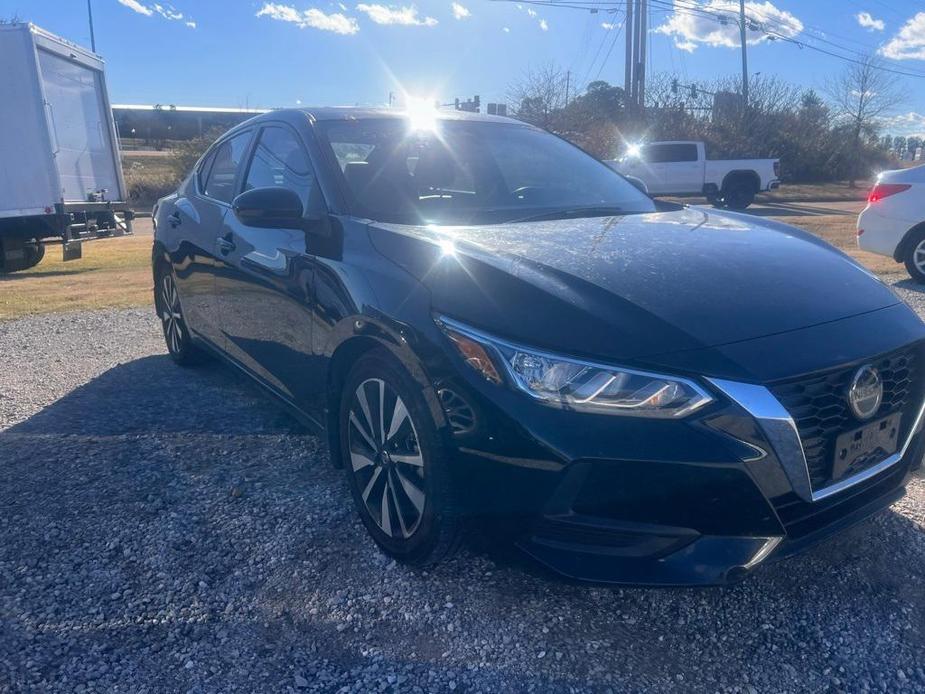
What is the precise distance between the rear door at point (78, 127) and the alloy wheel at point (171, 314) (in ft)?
23.4

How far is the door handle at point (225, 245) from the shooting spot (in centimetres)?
405

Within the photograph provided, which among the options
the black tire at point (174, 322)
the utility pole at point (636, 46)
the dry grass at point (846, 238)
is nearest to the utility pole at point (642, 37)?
the utility pole at point (636, 46)

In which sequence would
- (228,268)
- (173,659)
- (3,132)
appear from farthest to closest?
(3,132), (228,268), (173,659)

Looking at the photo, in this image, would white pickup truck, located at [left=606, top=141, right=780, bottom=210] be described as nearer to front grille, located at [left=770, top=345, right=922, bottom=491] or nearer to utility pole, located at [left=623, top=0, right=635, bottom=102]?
utility pole, located at [left=623, top=0, right=635, bottom=102]

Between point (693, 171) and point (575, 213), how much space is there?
22.3m

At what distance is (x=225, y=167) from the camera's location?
15.1ft

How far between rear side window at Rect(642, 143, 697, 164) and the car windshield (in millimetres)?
21235

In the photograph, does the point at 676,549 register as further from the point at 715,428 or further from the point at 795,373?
the point at 795,373

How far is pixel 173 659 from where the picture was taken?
7.89 feet

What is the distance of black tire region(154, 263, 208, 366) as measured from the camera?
5.29 meters

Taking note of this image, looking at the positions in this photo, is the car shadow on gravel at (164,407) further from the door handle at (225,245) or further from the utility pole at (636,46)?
the utility pole at (636,46)

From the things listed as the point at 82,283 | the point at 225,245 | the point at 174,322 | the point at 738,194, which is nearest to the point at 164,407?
the point at 174,322

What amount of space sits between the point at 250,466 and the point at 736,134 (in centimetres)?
3600

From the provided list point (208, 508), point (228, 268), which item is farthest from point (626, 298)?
point (228, 268)
